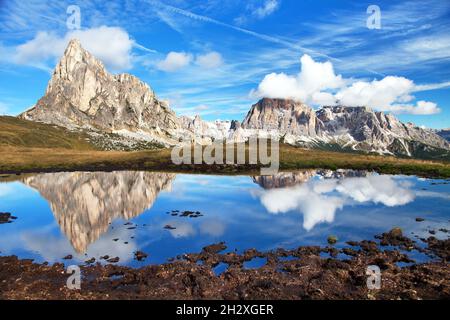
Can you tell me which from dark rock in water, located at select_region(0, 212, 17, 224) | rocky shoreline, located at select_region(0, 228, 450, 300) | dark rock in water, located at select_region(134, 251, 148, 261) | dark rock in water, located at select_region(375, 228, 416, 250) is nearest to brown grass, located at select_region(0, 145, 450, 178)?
dark rock in water, located at select_region(0, 212, 17, 224)

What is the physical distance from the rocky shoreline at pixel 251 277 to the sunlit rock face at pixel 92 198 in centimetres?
1048

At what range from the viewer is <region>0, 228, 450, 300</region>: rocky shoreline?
31891 mm

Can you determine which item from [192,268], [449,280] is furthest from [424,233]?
[192,268]

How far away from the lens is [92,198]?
7906cm

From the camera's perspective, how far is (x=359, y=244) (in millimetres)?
47375

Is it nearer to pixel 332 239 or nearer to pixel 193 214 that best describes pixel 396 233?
pixel 332 239

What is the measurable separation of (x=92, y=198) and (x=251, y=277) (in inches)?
2174

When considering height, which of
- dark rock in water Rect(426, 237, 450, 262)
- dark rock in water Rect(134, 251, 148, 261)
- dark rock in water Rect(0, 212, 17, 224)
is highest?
dark rock in water Rect(0, 212, 17, 224)

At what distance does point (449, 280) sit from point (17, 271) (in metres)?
46.6

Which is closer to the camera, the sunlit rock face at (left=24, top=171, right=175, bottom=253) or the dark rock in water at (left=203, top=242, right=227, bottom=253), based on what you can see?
the dark rock in water at (left=203, top=242, right=227, bottom=253)

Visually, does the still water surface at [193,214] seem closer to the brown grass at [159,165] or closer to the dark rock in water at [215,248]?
the dark rock in water at [215,248]

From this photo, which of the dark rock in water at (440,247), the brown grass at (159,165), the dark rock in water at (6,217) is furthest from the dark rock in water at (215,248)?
the brown grass at (159,165)

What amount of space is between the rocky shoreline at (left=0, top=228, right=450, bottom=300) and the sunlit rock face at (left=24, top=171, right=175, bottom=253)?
34.4 ft

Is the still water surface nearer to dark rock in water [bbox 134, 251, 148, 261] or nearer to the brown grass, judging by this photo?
dark rock in water [bbox 134, 251, 148, 261]
